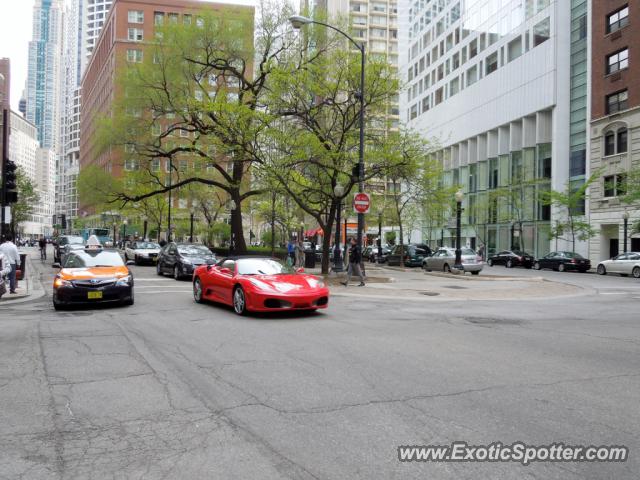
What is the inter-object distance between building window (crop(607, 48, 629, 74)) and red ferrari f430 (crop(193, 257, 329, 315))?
36.9m

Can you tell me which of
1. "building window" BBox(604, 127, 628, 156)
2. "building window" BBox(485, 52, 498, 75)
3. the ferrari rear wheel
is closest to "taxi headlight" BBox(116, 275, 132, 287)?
the ferrari rear wheel

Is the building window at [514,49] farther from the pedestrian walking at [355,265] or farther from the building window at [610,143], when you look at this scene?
the pedestrian walking at [355,265]

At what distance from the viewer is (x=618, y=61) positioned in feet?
127

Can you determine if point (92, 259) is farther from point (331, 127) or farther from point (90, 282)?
point (331, 127)

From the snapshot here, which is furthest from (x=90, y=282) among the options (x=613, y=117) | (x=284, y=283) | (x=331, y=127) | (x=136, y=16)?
(x=136, y=16)

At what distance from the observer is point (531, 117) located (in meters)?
48.6

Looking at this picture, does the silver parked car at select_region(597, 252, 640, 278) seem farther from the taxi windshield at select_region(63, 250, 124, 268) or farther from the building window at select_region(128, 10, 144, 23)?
the building window at select_region(128, 10, 144, 23)

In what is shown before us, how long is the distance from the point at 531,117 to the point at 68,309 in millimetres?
46361

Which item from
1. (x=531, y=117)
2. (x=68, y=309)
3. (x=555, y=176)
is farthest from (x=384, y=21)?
(x=68, y=309)

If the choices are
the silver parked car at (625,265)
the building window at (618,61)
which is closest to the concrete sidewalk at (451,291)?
the silver parked car at (625,265)

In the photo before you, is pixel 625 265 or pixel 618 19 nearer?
pixel 625 265

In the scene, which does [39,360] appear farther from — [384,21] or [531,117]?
[384,21]

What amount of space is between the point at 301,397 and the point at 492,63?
184 feet

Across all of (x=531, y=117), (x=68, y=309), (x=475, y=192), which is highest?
(x=531, y=117)
